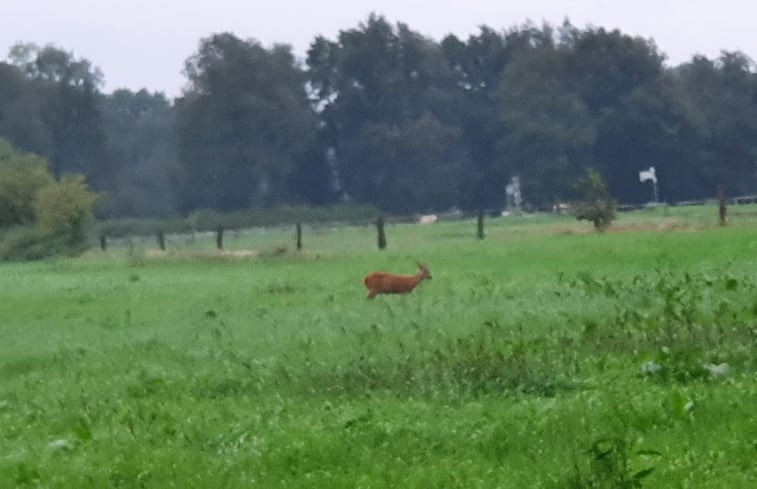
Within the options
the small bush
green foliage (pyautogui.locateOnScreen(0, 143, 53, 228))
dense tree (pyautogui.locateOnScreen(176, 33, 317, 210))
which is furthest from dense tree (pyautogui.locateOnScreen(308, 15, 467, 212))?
the small bush

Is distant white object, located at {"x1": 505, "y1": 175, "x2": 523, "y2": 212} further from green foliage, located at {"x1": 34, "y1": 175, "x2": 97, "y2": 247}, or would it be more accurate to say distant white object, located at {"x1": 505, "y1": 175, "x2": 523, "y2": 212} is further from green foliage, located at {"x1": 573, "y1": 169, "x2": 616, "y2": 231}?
green foliage, located at {"x1": 573, "y1": 169, "x2": 616, "y2": 231}

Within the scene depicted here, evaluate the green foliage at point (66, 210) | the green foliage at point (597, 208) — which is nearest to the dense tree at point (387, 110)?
the green foliage at point (66, 210)

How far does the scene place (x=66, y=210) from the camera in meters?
52.4

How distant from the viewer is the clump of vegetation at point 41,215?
5272 centimetres

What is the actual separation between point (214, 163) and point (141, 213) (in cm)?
815

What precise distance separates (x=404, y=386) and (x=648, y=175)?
5853 cm

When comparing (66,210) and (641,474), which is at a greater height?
(66,210)

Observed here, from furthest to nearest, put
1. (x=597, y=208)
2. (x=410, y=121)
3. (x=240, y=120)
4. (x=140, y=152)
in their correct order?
(x=140, y=152), (x=410, y=121), (x=240, y=120), (x=597, y=208)

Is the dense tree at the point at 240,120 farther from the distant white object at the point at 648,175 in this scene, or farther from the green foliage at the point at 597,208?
the green foliage at the point at 597,208

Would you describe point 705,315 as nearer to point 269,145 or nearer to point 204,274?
point 204,274

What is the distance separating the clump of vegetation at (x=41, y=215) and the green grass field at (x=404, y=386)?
29.9 meters

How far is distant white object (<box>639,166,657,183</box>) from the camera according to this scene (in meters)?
67.3

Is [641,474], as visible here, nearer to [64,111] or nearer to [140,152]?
[64,111]

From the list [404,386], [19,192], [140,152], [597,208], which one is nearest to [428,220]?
[19,192]
